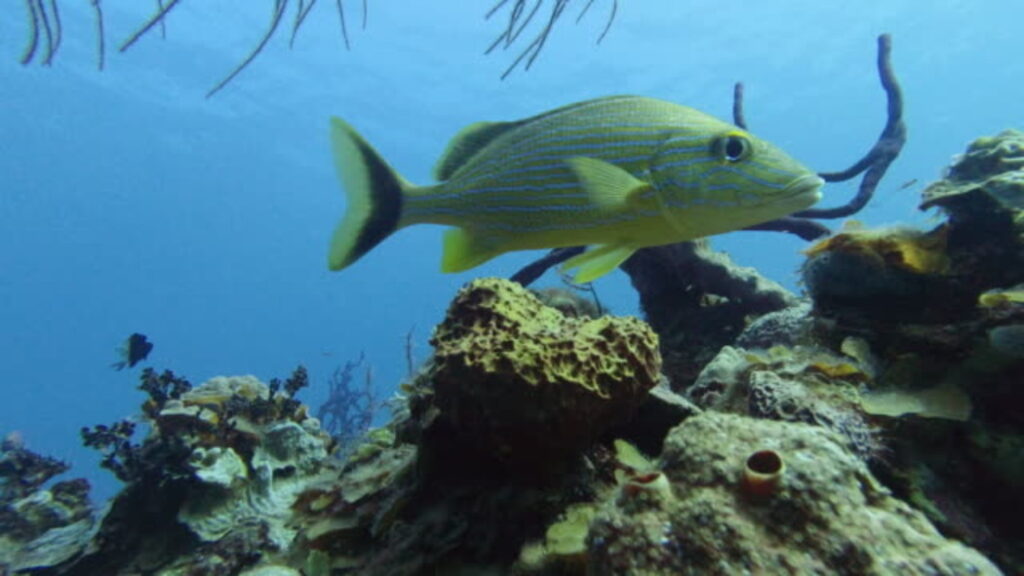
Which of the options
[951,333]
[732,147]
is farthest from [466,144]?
[951,333]

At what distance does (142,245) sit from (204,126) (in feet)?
240

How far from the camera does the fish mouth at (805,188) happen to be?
204cm

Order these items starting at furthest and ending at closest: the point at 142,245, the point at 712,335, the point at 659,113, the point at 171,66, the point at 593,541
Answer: the point at 142,245 → the point at 171,66 → the point at 712,335 → the point at 659,113 → the point at 593,541

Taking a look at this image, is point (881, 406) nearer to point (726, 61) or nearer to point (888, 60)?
point (888, 60)

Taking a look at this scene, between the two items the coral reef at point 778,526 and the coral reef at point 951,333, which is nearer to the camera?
the coral reef at point 778,526

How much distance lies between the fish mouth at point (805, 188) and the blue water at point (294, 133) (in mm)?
1732

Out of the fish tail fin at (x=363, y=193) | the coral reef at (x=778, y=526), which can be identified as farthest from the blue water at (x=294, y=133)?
the coral reef at (x=778, y=526)

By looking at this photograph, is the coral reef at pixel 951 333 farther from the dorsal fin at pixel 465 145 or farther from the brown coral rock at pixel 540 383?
the dorsal fin at pixel 465 145

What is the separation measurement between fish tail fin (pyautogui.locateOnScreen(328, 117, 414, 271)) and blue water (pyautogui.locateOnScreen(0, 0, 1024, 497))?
0.61ft

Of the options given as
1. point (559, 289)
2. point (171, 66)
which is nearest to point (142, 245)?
point (171, 66)

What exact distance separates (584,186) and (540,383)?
85 cm

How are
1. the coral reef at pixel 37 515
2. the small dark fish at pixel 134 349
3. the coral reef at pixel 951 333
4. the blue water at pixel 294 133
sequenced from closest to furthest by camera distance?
1. the coral reef at pixel 951 333
2. the coral reef at pixel 37 515
3. the small dark fish at pixel 134 349
4. the blue water at pixel 294 133

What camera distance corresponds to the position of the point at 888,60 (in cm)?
467

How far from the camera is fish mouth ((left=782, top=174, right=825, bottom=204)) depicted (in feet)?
6.70
